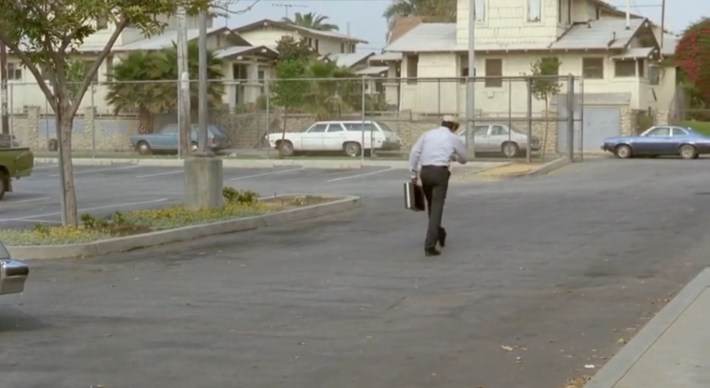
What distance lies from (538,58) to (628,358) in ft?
159

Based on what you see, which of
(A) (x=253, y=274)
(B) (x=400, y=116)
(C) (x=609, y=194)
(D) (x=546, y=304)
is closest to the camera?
(D) (x=546, y=304)

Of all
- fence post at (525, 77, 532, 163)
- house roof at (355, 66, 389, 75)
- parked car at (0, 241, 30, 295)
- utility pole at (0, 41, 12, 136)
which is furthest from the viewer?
house roof at (355, 66, 389, 75)

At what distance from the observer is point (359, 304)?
11.6 metres

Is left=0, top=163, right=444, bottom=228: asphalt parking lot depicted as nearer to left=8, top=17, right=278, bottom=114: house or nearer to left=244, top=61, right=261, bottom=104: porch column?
left=244, top=61, right=261, bottom=104: porch column

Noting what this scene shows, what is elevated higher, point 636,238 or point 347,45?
point 347,45

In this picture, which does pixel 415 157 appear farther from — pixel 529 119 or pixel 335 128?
pixel 335 128

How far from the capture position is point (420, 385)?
26.7ft

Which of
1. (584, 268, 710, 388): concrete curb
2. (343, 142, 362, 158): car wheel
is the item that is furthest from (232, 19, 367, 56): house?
(584, 268, 710, 388): concrete curb

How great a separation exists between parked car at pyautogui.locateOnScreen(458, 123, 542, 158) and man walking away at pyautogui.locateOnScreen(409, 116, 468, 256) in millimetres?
25756

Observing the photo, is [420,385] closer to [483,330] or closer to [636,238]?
[483,330]

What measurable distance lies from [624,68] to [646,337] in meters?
47.8

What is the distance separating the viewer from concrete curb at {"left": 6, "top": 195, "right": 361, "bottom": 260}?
49.9 feet

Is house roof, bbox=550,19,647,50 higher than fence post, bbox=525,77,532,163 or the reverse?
higher

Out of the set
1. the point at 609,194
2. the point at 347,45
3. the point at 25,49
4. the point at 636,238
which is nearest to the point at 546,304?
the point at 636,238
